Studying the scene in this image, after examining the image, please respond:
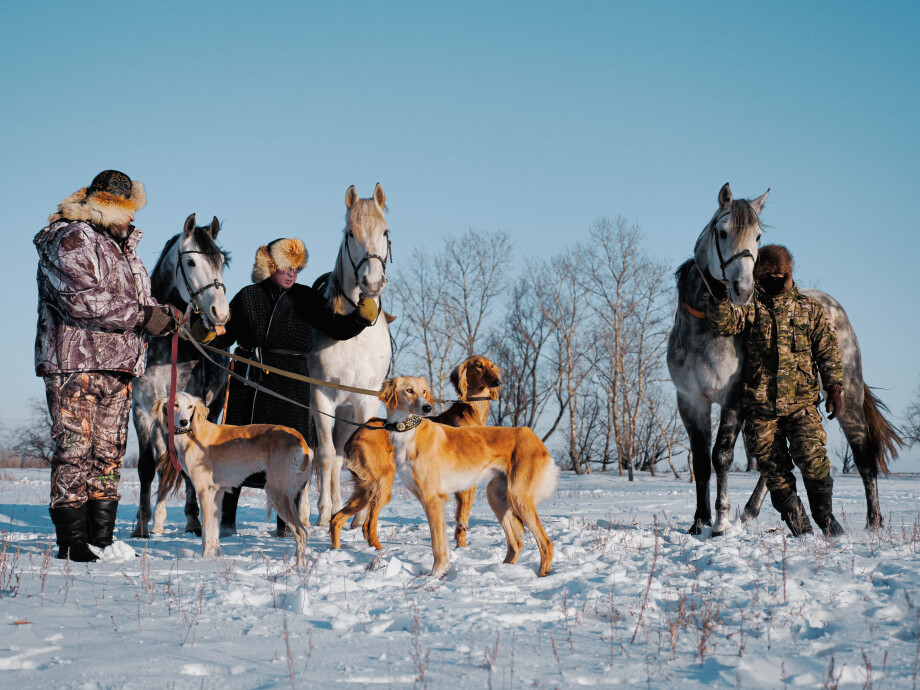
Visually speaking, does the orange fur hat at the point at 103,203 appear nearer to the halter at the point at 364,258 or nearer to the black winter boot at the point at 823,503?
the halter at the point at 364,258

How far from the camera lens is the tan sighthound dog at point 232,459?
20.2 feet

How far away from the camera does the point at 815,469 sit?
680 cm

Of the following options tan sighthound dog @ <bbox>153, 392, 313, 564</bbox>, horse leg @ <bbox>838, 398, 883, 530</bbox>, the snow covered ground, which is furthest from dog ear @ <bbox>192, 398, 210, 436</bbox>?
horse leg @ <bbox>838, 398, 883, 530</bbox>

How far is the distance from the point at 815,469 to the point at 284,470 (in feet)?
15.7

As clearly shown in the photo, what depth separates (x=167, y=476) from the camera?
727 centimetres

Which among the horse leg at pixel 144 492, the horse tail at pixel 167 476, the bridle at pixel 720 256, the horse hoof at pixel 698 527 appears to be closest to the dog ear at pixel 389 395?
the horse tail at pixel 167 476

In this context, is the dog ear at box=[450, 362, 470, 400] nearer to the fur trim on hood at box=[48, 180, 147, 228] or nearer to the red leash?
the red leash

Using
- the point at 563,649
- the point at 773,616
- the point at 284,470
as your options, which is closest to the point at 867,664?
the point at 773,616

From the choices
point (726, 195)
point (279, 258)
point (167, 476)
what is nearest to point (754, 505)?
point (726, 195)

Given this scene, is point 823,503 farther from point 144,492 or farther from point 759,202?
point 144,492

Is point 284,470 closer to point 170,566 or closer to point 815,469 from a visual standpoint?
point 170,566

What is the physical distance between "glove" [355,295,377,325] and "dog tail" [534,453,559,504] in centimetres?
230

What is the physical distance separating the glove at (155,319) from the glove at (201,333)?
1049 mm

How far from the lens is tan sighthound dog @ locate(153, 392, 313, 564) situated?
6.15m
